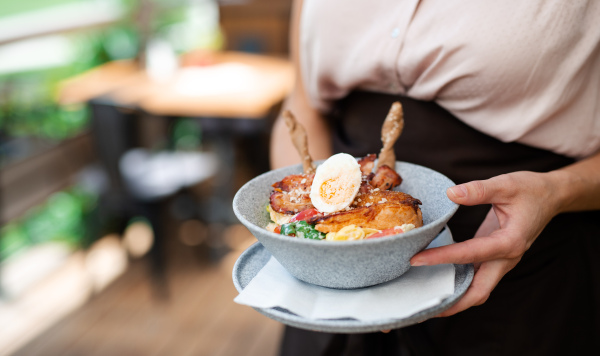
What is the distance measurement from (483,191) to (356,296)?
0.24 meters

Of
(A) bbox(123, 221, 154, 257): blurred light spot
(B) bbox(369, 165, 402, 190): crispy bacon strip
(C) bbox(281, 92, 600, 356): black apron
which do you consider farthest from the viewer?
(A) bbox(123, 221, 154, 257): blurred light spot

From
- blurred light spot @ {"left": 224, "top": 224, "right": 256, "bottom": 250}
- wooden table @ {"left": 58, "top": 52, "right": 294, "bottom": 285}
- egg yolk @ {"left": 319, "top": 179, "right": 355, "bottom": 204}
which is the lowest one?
blurred light spot @ {"left": 224, "top": 224, "right": 256, "bottom": 250}

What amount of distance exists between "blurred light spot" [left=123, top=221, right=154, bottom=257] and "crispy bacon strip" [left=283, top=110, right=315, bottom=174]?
2421 millimetres

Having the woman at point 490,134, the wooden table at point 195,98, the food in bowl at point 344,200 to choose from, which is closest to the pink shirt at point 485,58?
the woman at point 490,134

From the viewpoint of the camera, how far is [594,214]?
3.62ft

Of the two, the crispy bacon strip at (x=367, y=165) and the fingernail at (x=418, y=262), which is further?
the crispy bacon strip at (x=367, y=165)

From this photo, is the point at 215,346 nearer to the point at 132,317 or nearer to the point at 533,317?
the point at 132,317

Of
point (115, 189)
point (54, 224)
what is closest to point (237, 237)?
point (115, 189)

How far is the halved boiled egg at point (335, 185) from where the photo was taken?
31.5 inches

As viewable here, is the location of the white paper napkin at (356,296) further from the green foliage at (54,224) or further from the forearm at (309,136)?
the green foliage at (54,224)

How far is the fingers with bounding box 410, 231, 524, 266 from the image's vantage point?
71cm

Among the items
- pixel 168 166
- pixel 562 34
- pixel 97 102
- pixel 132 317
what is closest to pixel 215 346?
pixel 132 317

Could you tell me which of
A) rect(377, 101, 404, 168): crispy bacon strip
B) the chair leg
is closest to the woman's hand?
rect(377, 101, 404, 168): crispy bacon strip

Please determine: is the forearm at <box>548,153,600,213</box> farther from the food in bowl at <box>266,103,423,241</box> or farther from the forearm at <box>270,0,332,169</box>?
the forearm at <box>270,0,332,169</box>
